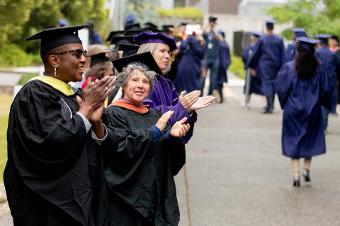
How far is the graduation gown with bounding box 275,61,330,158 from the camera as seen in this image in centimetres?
951

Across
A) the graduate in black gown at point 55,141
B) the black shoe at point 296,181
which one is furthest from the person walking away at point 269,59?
the graduate in black gown at point 55,141

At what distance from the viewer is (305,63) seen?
9445mm

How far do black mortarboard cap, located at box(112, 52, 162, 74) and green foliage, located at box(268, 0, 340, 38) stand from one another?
65.9ft

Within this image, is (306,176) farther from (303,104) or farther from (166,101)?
(166,101)

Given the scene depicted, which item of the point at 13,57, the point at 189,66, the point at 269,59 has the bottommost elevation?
the point at 13,57

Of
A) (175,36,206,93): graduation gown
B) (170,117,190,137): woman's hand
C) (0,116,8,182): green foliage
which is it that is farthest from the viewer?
(175,36,206,93): graduation gown

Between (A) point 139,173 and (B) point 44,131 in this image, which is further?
(A) point 139,173

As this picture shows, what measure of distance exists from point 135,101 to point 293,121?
15.5 feet

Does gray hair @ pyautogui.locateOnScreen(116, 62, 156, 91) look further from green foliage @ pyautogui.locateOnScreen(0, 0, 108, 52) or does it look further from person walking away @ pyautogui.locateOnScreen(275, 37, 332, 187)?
green foliage @ pyautogui.locateOnScreen(0, 0, 108, 52)

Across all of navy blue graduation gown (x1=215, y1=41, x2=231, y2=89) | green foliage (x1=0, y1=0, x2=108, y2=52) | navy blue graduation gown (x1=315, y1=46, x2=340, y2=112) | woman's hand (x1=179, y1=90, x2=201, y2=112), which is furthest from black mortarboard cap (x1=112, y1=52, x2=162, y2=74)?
green foliage (x1=0, y1=0, x2=108, y2=52)

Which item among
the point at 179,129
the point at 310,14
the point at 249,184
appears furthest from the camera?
the point at 310,14

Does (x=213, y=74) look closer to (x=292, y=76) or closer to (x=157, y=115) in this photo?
(x=292, y=76)

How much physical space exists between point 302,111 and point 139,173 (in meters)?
4.77

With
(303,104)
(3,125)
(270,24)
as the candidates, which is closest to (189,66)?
(270,24)
